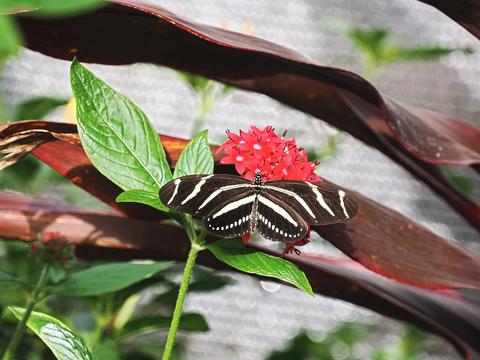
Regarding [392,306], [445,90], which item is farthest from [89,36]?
[445,90]

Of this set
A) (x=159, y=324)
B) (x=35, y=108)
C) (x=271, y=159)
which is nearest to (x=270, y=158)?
(x=271, y=159)

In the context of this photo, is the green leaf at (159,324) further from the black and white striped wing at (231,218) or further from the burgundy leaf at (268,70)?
the black and white striped wing at (231,218)

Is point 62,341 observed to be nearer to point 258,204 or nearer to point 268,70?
point 258,204

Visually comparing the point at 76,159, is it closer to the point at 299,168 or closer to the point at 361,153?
the point at 299,168

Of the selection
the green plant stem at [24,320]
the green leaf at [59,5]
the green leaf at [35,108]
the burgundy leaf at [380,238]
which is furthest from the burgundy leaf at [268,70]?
the green leaf at [35,108]

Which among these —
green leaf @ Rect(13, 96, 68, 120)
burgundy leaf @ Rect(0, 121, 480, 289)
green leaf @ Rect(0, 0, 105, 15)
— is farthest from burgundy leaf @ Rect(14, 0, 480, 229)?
green leaf @ Rect(13, 96, 68, 120)
